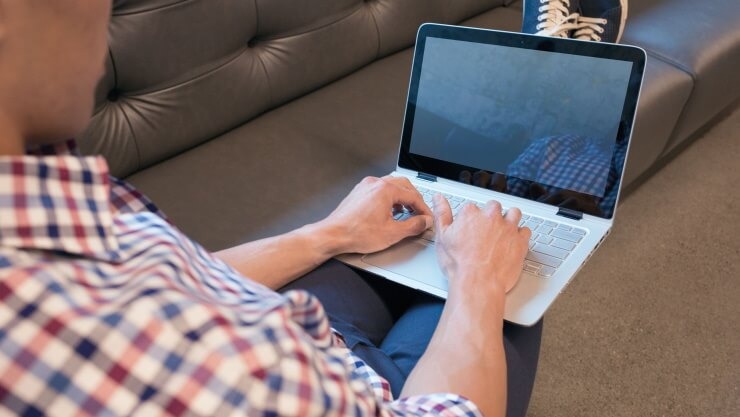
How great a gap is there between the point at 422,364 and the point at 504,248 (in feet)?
0.73

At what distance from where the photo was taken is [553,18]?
4.51 ft

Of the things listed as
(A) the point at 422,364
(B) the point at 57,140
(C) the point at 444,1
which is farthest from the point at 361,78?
(B) the point at 57,140

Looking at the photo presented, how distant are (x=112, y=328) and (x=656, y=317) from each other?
1250 millimetres

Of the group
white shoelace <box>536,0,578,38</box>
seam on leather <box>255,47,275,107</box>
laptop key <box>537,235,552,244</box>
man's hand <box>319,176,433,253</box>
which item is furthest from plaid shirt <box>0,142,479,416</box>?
white shoelace <box>536,0,578,38</box>

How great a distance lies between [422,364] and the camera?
701 millimetres

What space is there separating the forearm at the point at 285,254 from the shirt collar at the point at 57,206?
0.41 meters

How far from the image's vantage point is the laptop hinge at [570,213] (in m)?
0.99

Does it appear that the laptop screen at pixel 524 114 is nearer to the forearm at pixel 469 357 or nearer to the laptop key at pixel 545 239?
the laptop key at pixel 545 239

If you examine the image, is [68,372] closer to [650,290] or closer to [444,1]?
[650,290]

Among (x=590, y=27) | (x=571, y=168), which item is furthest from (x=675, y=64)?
(x=571, y=168)

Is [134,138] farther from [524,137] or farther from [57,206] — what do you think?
[57,206]

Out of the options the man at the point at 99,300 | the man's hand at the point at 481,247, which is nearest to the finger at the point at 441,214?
the man's hand at the point at 481,247

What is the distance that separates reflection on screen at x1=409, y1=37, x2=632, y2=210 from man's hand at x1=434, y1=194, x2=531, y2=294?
0.15 m

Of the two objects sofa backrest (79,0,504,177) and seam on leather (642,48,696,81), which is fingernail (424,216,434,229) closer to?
sofa backrest (79,0,504,177)
